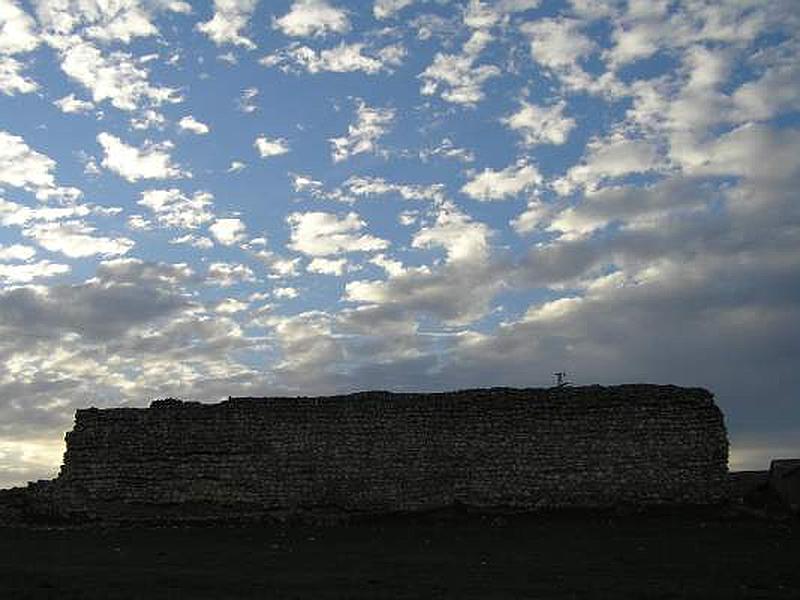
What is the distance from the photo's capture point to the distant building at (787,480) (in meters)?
22.2

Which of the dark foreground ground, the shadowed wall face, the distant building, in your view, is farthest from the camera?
the distant building

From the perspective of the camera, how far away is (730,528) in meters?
18.7

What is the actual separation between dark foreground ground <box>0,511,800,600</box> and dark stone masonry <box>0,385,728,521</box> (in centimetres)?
67

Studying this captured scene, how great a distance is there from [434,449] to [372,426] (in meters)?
1.48

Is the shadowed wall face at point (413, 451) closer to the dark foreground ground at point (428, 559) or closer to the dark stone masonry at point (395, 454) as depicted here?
the dark stone masonry at point (395, 454)

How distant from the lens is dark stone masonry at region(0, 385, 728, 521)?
20.7 m

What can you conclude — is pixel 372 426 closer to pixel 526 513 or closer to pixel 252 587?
pixel 526 513

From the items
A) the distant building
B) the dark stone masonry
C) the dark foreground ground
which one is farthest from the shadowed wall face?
the distant building

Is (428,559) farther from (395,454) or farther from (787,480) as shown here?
(787,480)

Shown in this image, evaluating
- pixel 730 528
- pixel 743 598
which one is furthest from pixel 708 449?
pixel 743 598

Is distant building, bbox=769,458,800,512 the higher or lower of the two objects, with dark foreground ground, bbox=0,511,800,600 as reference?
higher

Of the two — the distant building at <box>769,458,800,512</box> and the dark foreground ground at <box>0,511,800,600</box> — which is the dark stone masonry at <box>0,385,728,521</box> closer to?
the dark foreground ground at <box>0,511,800,600</box>

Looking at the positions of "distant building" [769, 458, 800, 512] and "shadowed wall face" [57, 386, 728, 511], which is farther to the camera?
"distant building" [769, 458, 800, 512]

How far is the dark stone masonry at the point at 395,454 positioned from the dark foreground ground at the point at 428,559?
67 centimetres
